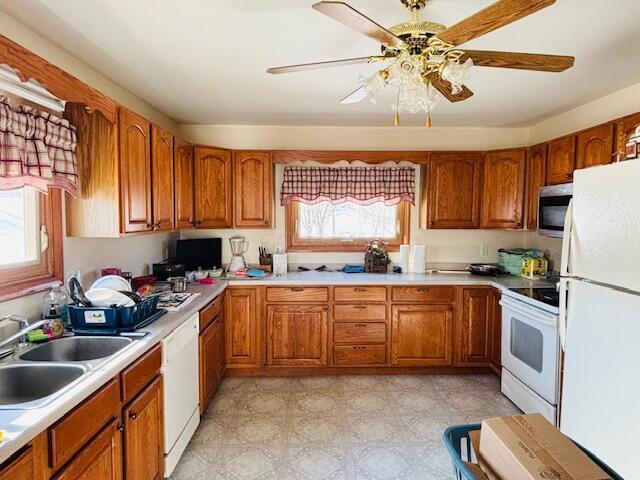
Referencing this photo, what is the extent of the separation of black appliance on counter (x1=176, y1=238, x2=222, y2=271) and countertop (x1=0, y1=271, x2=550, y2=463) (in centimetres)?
45

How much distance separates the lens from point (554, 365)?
93.5 inches

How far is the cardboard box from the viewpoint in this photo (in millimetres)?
856

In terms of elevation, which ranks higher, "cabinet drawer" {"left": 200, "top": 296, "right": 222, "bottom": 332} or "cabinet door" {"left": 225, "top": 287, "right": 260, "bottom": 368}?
→ "cabinet drawer" {"left": 200, "top": 296, "right": 222, "bottom": 332}

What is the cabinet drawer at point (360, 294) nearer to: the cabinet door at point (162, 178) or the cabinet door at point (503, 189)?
the cabinet door at point (503, 189)

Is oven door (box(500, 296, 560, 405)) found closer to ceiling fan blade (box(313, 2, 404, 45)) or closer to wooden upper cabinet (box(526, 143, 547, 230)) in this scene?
wooden upper cabinet (box(526, 143, 547, 230))

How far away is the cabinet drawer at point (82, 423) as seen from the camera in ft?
3.75

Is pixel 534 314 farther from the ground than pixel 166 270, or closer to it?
closer to it

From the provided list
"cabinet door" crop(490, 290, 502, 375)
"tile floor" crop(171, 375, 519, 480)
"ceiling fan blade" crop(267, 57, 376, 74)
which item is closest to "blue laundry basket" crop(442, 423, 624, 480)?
"tile floor" crop(171, 375, 519, 480)

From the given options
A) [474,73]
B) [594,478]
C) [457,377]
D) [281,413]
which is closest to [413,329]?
Result: [457,377]

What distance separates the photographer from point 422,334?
3.33m

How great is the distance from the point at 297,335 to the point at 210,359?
33.0 inches

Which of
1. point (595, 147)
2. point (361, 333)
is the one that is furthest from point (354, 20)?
point (361, 333)

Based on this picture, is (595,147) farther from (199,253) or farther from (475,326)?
(199,253)

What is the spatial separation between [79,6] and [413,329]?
3.16 meters
